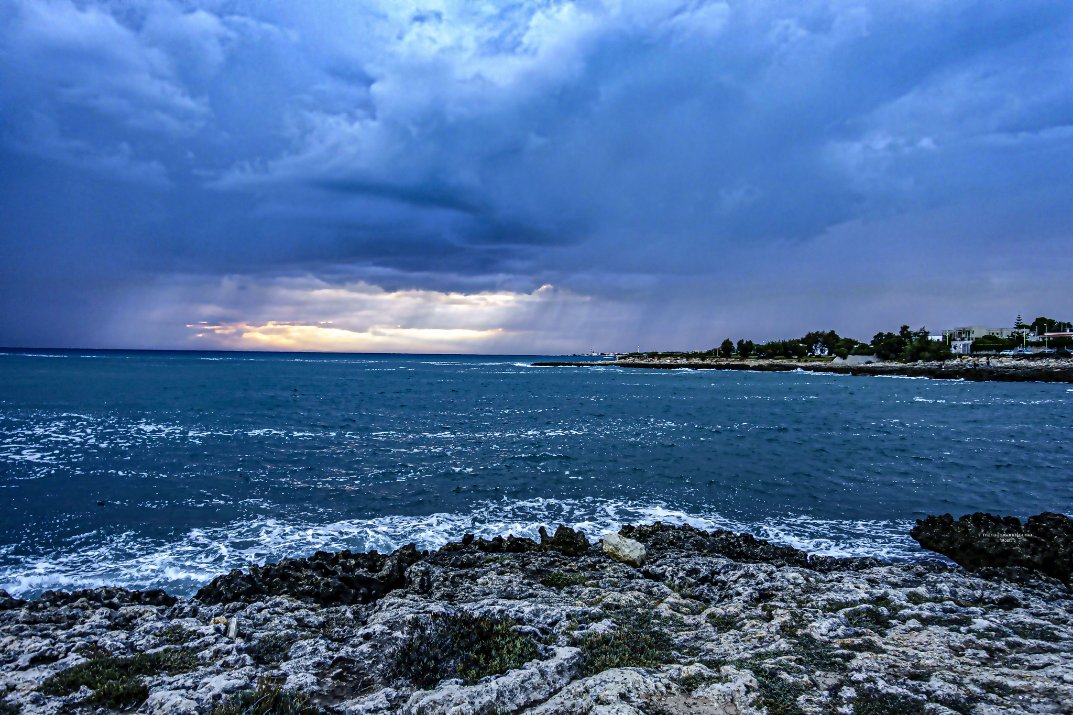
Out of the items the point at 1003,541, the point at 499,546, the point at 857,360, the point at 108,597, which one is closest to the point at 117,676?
the point at 108,597

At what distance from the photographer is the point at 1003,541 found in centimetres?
1526

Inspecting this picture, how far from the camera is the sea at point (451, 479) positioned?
54.2ft

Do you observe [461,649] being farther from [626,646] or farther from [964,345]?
[964,345]

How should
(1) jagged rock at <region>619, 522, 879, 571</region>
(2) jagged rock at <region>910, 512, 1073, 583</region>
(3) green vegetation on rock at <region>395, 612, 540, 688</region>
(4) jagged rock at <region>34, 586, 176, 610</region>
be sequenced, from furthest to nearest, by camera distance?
1. (1) jagged rock at <region>619, 522, 879, 571</region>
2. (2) jagged rock at <region>910, 512, 1073, 583</region>
3. (4) jagged rock at <region>34, 586, 176, 610</region>
4. (3) green vegetation on rock at <region>395, 612, 540, 688</region>

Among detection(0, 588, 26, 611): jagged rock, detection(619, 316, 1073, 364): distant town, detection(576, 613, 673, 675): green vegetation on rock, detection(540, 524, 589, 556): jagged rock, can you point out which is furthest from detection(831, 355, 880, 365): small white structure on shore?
detection(0, 588, 26, 611): jagged rock

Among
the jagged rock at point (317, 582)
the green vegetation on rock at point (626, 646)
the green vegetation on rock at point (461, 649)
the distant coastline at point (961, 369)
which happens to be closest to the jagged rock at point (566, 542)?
the jagged rock at point (317, 582)

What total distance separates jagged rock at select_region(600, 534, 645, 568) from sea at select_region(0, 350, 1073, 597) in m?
3.61

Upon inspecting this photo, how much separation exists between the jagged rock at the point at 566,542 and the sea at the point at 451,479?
2078mm

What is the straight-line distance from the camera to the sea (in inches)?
651

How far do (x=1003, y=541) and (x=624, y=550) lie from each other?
456 inches

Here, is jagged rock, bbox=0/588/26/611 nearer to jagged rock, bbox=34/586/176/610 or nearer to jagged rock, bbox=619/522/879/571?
jagged rock, bbox=34/586/176/610

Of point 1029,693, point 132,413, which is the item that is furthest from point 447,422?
point 1029,693

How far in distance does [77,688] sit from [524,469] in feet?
65.9

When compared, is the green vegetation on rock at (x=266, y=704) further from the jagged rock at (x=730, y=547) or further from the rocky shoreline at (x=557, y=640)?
the jagged rock at (x=730, y=547)
